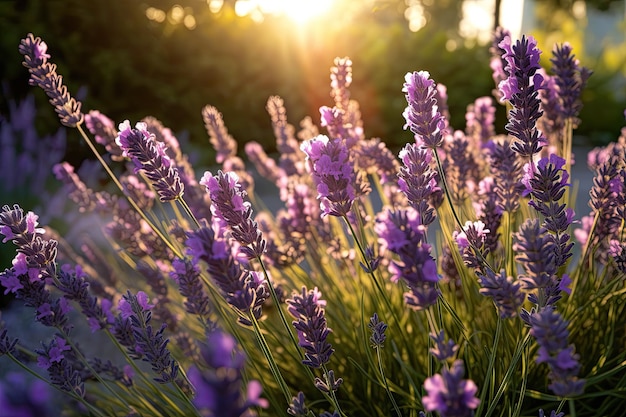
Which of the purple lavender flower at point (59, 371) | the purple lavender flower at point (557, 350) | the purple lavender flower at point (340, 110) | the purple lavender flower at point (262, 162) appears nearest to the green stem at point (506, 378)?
the purple lavender flower at point (557, 350)

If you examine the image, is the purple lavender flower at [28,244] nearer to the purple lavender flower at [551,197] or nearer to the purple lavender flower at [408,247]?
the purple lavender flower at [408,247]

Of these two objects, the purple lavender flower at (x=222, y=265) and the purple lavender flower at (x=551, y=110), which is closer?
the purple lavender flower at (x=222, y=265)

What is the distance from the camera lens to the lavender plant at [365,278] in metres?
0.96

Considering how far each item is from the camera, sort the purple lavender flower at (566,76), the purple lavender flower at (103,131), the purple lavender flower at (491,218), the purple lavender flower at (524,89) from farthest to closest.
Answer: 1. the purple lavender flower at (103,131)
2. the purple lavender flower at (566,76)
3. the purple lavender flower at (491,218)
4. the purple lavender flower at (524,89)

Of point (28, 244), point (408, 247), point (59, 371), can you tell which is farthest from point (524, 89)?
point (59, 371)

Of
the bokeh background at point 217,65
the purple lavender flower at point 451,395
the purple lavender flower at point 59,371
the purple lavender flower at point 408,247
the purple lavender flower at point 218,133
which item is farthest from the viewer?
the bokeh background at point 217,65

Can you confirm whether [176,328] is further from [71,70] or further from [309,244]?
[71,70]

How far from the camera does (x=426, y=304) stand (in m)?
0.96

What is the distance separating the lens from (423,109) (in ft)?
4.19

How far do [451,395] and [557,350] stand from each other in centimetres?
19

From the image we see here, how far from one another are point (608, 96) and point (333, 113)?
27.0ft

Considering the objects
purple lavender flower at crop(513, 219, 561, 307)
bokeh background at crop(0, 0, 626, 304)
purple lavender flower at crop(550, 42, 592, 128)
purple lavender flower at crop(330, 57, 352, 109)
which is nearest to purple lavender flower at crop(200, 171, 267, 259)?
purple lavender flower at crop(513, 219, 561, 307)

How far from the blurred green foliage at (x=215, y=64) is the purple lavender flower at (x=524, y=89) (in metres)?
5.62

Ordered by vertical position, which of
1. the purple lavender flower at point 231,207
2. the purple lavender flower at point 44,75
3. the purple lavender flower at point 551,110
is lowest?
the purple lavender flower at point 231,207
